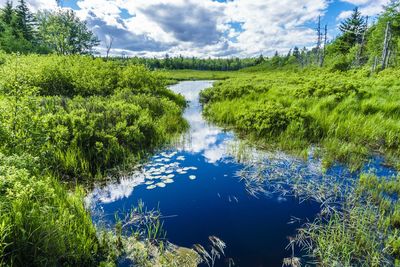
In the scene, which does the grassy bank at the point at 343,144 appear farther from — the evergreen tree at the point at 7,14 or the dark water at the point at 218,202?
the evergreen tree at the point at 7,14

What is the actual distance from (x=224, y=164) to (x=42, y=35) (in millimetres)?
69799

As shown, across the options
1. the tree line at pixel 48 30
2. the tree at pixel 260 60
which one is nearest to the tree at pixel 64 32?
the tree line at pixel 48 30

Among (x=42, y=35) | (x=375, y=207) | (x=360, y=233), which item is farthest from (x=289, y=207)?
(x=42, y=35)

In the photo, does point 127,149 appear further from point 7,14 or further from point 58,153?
point 7,14

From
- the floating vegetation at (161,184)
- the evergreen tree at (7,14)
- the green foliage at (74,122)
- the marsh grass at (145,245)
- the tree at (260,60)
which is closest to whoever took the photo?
the marsh grass at (145,245)

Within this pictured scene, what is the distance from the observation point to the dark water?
4133mm

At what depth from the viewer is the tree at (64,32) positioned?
187ft

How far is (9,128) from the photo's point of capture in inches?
190

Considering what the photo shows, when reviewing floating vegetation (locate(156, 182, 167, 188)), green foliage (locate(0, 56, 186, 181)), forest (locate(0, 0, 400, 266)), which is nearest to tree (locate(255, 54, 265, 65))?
forest (locate(0, 0, 400, 266))

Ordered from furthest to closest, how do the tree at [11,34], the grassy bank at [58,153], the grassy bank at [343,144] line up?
1. the tree at [11,34]
2. the grassy bank at [343,144]
3. the grassy bank at [58,153]

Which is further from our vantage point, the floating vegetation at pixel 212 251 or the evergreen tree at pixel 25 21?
the evergreen tree at pixel 25 21

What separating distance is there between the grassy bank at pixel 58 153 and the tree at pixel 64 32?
52.5 m

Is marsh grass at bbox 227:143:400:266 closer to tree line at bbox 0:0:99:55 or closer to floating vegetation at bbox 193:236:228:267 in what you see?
floating vegetation at bbox 193:236:228:267

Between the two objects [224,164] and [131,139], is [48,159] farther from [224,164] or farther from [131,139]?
[224,164]
